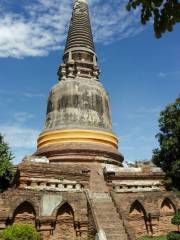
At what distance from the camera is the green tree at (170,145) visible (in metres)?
21.3

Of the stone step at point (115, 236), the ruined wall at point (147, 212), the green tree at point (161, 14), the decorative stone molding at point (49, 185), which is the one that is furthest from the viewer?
the ruined wall at point (147, 212)

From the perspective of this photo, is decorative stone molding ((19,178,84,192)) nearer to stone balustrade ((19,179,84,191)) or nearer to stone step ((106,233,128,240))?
stone balustrade ((19,179,84,191))

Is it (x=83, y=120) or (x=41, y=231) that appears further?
(x=83, y=120)

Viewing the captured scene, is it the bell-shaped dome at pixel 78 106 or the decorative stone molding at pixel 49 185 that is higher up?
the bell-shaped dome at pixel 78 106

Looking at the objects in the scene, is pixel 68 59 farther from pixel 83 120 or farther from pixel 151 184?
pixel 151 184

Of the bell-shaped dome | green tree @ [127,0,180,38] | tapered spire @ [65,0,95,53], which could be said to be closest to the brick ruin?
the bell-shaped dome

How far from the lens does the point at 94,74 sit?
23.0 meters

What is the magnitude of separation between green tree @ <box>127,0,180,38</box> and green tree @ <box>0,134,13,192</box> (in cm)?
1643

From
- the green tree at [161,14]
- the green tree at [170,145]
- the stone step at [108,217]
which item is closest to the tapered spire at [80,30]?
the green tree at [170,145]

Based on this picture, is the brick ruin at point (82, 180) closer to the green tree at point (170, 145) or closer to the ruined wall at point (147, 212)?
the ruined wall at point (147, 212)

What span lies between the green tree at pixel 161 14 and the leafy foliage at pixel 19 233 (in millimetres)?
10081

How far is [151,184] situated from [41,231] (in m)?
6.53

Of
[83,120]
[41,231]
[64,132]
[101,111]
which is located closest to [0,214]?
[41,231]

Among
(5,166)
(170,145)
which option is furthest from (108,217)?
(170,145)
